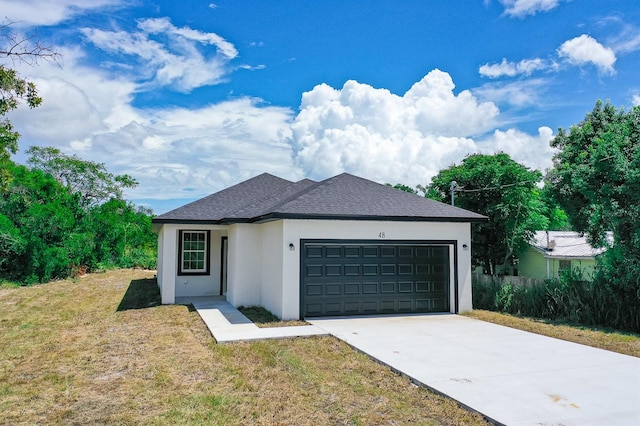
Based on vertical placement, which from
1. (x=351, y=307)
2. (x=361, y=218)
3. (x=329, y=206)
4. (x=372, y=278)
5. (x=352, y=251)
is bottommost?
(x=351, y=307)

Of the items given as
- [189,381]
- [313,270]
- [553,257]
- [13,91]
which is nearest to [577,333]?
[313,270]

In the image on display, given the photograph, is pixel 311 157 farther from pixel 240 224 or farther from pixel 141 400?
pixel 141 400

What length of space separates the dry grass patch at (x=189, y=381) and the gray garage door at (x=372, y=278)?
2517 millimetres

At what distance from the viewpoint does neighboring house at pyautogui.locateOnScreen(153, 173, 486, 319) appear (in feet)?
35.1

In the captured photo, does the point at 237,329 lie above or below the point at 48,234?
below

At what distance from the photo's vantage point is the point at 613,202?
36.1 feet

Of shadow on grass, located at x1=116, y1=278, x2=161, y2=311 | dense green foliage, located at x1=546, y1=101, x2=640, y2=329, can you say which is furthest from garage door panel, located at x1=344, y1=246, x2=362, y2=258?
shadow on grass, located at x1=116, y1=278, x2=161, y2=311

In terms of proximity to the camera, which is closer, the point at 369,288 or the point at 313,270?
the point at 313,270

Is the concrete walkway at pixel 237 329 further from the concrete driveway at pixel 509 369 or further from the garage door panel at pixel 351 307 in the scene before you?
the garage door panel at pixel 351 307

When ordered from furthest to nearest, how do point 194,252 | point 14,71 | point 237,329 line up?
point 194,252 < point 237,329 < point 14,71

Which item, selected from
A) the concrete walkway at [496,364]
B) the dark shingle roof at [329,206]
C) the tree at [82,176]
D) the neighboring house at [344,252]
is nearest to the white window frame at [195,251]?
the dark shingle roof at [329,206]

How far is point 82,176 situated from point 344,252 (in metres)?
30.9

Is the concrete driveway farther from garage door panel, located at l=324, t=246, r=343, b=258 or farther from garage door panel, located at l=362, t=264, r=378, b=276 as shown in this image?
garage door panel, located at l=324, t=246, r=343, b=258

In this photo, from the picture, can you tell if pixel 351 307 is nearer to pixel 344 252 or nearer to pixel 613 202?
pixel 344 252
